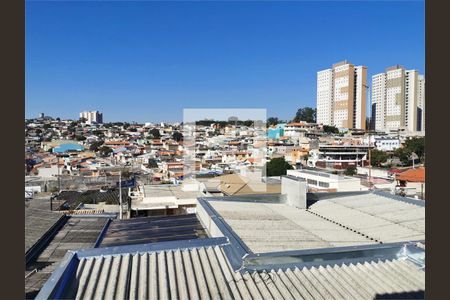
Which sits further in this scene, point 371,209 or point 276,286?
point 371,209

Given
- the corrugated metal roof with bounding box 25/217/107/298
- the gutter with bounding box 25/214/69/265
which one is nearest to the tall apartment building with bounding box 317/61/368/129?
the corrugated metal roof with bounding box 25/217/107/298

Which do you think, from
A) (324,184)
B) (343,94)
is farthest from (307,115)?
(324,184)

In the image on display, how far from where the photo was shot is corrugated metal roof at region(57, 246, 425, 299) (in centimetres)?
187

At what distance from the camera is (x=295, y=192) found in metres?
→ 4.67

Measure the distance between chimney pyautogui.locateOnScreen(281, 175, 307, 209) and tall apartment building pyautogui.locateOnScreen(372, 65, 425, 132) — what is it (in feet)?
141

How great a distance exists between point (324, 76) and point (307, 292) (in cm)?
5095

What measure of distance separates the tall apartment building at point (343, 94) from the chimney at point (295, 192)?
134 ft

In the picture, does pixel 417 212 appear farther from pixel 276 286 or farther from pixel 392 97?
pixel 392 97

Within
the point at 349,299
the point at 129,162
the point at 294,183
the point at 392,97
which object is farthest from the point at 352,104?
the point at 349,299

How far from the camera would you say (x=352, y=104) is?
4506 cm

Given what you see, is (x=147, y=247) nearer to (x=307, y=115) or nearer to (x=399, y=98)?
(x=399, y=98)

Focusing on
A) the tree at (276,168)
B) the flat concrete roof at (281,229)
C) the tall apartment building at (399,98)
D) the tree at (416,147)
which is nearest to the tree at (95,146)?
the tree at (276,168)

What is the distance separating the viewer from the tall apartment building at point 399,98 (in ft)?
139

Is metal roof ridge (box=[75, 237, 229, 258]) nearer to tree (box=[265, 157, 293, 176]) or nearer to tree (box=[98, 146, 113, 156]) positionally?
tree (box=[265, 157, 293, 176])
